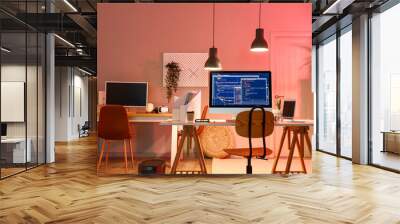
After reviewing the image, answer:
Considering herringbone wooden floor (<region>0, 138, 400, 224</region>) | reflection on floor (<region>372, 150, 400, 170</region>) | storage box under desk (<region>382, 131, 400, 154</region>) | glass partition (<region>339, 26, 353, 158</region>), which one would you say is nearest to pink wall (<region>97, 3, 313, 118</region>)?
glass partition (<region>339, 26, 353, 158</region>)

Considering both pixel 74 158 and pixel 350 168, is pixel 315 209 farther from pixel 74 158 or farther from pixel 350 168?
pixel 74 158

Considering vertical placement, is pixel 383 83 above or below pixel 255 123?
above

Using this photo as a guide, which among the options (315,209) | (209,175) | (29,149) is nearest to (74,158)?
(29,149)

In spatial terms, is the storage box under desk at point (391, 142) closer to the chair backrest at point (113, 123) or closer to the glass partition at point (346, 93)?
the glass partition at point (346, 93)

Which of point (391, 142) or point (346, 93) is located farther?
point (346, 93)

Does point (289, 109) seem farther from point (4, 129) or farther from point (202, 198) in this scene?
point (4, 129)

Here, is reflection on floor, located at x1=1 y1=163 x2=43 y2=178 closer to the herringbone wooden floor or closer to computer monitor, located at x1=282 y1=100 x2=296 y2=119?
the herringbone wooden floor

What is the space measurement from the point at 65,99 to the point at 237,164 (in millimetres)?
8585

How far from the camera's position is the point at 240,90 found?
16.1 feet

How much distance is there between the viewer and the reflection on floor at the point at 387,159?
648cm

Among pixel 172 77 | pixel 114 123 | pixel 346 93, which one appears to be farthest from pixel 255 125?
pixel 346 93

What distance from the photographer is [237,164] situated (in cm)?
663

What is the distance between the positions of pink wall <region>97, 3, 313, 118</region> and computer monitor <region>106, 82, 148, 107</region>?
29 centimetres

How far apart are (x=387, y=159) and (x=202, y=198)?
4.63 metres
